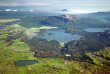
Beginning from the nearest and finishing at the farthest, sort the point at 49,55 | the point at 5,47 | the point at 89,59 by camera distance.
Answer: the point at 89,59
the point at 49,55
the point at 5,47

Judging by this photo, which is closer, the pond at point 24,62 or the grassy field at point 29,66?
the grassy field at point 29,66

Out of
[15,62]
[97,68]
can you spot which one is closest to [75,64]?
[97,68]

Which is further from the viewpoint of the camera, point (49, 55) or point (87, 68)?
point (49, 55)

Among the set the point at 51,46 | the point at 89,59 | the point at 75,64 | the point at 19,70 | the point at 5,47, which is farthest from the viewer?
the point at 51,46

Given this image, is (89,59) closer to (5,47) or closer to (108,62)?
(108,62)

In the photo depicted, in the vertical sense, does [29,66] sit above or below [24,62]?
above

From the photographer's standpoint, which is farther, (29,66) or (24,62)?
(24,62)

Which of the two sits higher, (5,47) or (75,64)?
(5,47)

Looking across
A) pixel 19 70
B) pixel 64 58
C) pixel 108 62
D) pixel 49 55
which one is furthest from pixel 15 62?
pixel 108 62

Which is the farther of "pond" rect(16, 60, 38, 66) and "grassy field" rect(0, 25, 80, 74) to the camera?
"pond" rect(16, 60, 38, 66)

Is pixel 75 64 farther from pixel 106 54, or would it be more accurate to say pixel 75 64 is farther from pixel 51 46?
pixel 51 46
